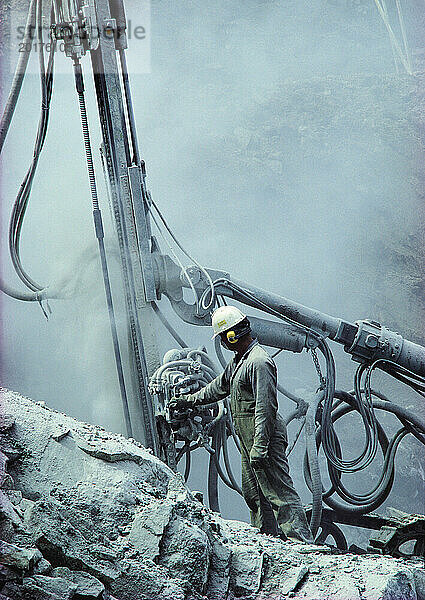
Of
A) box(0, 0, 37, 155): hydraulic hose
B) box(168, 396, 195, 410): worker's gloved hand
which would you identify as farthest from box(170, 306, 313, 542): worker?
box(0, 0, 37, 155): hydraulic hose

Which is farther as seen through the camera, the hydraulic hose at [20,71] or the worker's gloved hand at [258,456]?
the hydraulic hose at [20,71]

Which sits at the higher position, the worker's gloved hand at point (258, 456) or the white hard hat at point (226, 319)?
the white hard hat at point (226, 319)

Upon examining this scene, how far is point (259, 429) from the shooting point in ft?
10.2

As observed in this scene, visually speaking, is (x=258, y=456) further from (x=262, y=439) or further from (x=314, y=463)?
(x=314, y=463)

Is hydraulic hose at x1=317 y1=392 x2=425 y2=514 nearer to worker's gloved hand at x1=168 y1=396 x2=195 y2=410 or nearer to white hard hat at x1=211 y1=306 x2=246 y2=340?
worker's gloved hand at x1=168 y1=396 x2=195 y2=410

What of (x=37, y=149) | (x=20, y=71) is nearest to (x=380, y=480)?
(x=37, y=149)

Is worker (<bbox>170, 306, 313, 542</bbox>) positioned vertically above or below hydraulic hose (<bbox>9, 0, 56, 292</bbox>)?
below

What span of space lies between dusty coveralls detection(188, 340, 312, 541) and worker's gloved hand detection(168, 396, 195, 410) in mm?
141

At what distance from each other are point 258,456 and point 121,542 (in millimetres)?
1140

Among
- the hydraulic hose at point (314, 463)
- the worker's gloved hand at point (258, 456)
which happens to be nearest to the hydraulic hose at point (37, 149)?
the worker's gloved hand at point (258, 456)

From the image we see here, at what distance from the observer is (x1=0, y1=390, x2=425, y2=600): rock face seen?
1.94m

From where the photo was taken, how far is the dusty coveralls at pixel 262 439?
10.3 ft

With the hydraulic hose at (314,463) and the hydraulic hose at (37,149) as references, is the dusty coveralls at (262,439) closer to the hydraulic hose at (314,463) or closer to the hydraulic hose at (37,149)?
the hydraulic hose at (314,463)

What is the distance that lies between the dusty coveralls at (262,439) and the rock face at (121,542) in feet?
2.02
